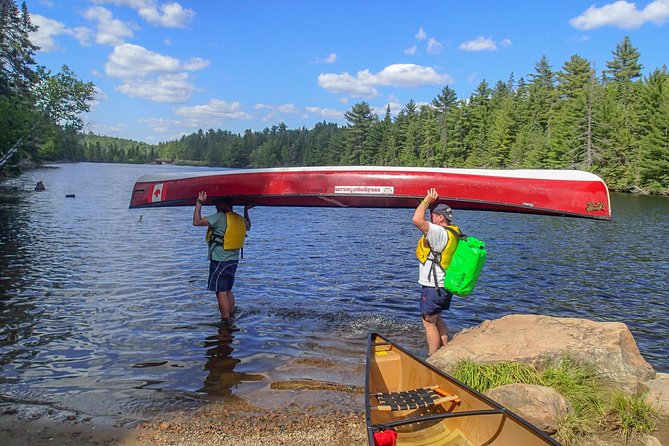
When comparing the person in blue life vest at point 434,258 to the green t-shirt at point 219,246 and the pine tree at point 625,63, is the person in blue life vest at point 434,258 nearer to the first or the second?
the green t-shirt at point 219,246

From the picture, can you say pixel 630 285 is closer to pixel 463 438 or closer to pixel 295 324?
pixel 295 324

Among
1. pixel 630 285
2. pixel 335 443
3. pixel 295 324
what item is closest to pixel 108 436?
pixel 335 443

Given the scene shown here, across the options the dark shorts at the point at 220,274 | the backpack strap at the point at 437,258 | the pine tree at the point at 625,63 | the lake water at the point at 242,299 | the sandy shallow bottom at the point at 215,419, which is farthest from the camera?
the pine tree at the point at 625,63

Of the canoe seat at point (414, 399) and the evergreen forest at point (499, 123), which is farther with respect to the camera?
the evergreen forest at point (499, 123)

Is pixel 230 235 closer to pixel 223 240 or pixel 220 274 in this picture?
pixel 223 240

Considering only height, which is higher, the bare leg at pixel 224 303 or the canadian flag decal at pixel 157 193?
the canadian flag decal at pixel 157 193

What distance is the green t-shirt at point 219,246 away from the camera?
329 inches

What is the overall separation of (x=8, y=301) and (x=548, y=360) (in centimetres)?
971

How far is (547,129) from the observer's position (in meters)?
72.3

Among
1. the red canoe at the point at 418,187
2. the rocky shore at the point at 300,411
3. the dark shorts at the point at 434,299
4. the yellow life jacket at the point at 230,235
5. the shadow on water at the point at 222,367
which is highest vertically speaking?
the red canoe at the point at 418,187

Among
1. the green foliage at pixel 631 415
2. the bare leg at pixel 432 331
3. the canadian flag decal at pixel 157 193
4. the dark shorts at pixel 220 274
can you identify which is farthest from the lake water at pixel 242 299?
the green foliage at pixel 631 415

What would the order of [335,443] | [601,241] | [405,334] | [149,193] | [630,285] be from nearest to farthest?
[335,443], [405,334], [149,193], [630,285], [601,241]

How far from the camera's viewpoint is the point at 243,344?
7.96m

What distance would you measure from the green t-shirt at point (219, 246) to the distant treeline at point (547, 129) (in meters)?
51.1
